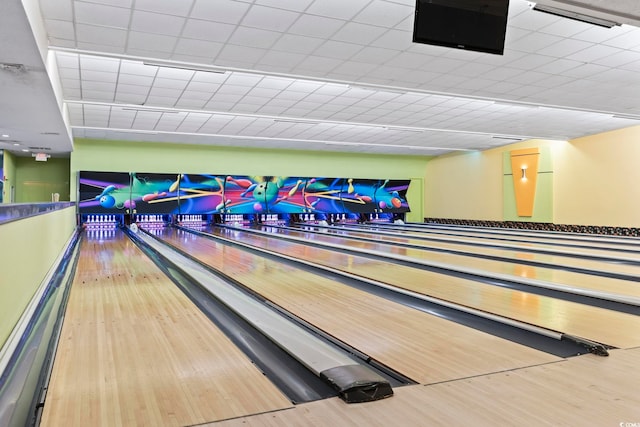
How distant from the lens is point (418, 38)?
325 cm

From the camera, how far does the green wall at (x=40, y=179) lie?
1212cm

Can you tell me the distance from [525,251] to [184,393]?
5.69 metres

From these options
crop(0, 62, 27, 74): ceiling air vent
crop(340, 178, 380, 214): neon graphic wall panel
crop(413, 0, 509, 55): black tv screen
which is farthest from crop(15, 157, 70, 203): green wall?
crop(413, 0, 509, 55): black tv screen

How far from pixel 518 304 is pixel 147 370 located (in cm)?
242

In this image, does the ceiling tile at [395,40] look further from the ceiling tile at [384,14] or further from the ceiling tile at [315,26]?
the ceiling tile at [315,26]

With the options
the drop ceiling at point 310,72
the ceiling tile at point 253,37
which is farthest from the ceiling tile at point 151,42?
the ceiling tile at point 253,37

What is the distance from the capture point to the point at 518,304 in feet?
10.5

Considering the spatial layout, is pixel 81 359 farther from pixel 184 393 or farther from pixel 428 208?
pixel 428 208

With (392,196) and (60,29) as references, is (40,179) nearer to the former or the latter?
(60,29)

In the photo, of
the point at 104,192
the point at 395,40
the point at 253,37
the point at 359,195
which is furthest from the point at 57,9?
the point at 359,195

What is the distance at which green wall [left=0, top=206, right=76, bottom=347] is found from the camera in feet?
7.39

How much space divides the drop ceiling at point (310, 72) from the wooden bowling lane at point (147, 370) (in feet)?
7.49

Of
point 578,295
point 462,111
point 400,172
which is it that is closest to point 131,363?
point 578,295

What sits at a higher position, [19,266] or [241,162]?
[241,162]
